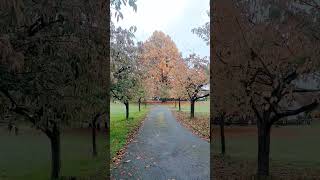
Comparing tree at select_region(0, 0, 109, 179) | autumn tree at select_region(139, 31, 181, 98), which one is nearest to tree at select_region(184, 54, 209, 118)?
autumn tree at select_region(139, 31, 181, 98)

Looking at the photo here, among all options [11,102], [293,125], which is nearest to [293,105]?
[293,125]

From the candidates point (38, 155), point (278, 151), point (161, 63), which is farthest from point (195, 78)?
point (38, 155)

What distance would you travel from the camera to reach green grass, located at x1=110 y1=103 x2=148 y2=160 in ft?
12.9

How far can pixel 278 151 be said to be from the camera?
11.8 feet

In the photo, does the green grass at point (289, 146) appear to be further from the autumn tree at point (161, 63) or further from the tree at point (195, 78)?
the autumn tree at point (161, 63)

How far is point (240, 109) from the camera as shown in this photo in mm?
3678

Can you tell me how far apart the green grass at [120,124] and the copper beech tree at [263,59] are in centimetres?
98

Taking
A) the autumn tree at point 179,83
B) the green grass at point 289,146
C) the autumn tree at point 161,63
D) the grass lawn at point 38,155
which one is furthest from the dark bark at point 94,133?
the green grass at point 289,146

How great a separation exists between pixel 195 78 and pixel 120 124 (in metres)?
0.95

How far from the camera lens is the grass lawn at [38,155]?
337 cm

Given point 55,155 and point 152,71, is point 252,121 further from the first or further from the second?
point 55,155

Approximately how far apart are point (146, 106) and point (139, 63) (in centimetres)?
50

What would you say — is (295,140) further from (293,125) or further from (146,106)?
(146,106)

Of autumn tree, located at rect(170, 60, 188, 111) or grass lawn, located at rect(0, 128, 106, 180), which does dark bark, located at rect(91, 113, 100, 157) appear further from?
autumn tree, located at rect(170, 60, 188, 111)
